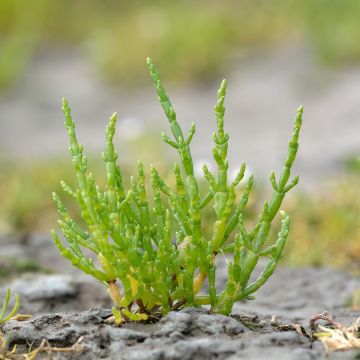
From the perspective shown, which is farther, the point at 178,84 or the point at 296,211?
the point at 178,84

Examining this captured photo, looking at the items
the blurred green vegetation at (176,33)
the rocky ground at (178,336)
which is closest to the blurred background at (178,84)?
the blurred green vegetation at (176,33)

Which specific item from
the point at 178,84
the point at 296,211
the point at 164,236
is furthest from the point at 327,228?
the point at 178,84

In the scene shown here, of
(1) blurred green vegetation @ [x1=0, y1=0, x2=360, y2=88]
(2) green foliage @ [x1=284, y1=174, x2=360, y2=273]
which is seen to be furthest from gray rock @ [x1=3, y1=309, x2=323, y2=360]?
(1) blurred green vegetation @ [x1=0, y1=0, x2=360, y2=88]

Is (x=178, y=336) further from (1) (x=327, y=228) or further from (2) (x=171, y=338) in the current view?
(1) (x=327, y=228)

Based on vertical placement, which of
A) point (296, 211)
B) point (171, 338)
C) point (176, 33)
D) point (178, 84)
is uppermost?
point (176, 33)

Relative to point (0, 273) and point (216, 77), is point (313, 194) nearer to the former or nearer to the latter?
point (0, 273)

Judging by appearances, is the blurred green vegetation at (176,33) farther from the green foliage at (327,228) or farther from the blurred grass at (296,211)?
the green foliage at (327,228)

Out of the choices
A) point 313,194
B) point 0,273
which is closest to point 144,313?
point 0,273
